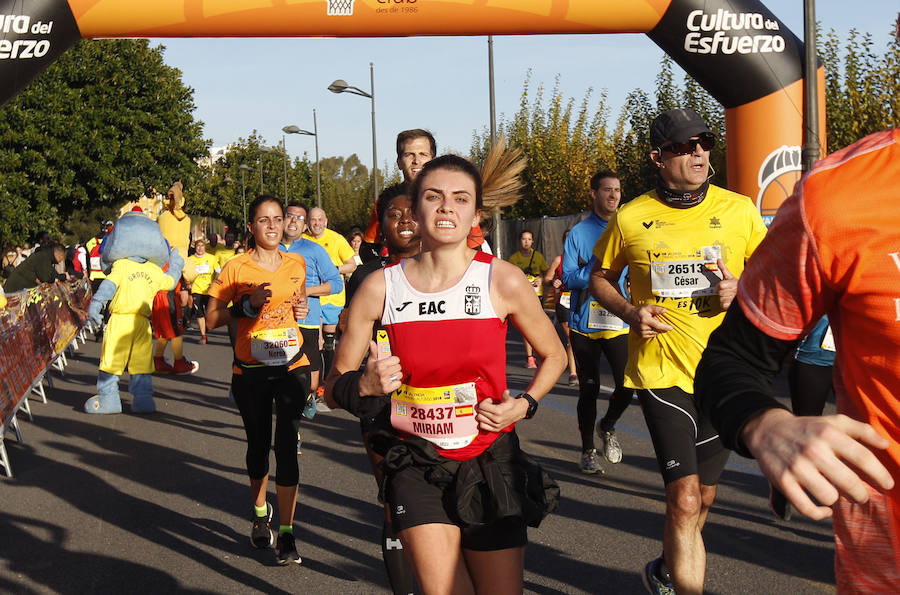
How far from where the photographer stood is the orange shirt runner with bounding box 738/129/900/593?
1.70 meters

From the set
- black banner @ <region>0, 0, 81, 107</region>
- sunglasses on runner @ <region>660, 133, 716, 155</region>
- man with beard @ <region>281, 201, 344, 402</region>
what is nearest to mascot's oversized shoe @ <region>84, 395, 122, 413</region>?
man with beard @ <region>281, 201, 344, 402</region>

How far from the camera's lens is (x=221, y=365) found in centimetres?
1633

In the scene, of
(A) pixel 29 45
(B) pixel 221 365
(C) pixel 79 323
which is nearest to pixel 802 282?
(A) pixel 29 45

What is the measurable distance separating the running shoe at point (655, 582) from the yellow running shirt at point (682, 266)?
0.80m

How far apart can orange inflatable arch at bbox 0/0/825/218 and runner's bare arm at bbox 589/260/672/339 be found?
653 cm

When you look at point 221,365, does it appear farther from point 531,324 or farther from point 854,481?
point 854,481

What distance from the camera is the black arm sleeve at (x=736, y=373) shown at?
1.76 metres

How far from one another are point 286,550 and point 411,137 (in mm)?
2297

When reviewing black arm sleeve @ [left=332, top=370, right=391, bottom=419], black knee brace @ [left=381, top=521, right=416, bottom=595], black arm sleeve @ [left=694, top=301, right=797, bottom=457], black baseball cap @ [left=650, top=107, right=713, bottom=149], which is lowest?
black knee brace @ [left=381, top=521, right=416, bottom=595]

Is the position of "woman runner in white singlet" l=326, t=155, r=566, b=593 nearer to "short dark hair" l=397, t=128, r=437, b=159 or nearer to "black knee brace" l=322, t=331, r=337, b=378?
"short dark hair" l=397, t=128, r=437, b=159

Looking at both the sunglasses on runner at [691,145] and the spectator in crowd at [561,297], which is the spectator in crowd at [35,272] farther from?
the sunglasses on runner at [691,145]

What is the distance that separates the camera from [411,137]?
5.50 meters

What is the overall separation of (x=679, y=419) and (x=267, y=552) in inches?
104

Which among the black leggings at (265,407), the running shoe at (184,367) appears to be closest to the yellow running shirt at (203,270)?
the running shoe at (184,367)
